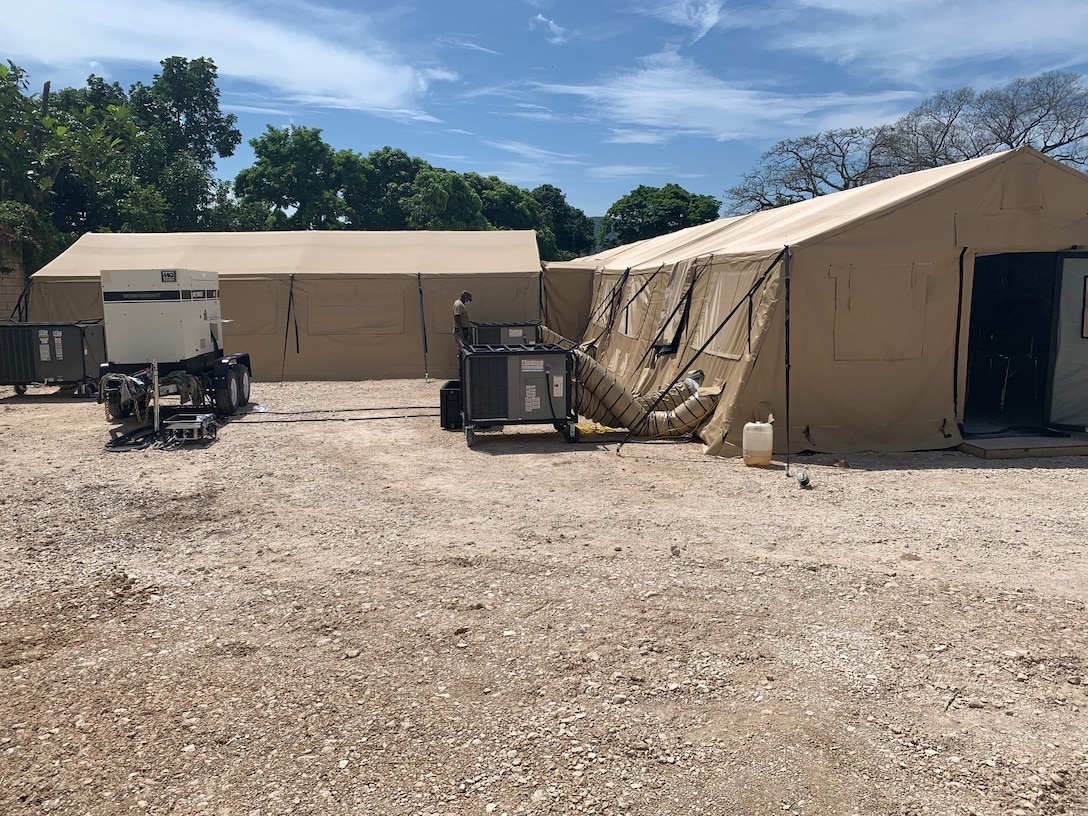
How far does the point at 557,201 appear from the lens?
170 feet

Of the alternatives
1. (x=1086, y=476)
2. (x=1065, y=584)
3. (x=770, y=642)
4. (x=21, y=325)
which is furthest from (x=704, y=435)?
(x=21, y=325)

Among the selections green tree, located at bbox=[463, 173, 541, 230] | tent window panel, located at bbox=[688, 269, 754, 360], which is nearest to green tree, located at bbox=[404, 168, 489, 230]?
green tree, located at bbox=[463, 173, 541, 230]

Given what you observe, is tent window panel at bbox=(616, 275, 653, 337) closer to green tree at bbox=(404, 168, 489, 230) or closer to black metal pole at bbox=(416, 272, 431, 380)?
black metal pole at bbox=(416, 272, 431, 380)

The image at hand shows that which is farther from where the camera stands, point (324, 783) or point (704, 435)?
point (704, 435)

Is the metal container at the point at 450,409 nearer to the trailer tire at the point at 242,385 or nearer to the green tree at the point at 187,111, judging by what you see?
the trailer tire at the point at 242,385

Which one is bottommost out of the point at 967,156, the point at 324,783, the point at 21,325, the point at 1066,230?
the point at 324,783

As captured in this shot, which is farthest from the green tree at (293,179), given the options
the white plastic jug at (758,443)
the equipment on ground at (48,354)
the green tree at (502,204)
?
the white plastic jug at (758,443)

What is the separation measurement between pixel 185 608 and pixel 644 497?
3.74 meters

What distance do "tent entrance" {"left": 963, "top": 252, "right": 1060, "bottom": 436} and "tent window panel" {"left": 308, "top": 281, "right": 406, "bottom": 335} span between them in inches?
415

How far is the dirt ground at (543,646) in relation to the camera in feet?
9.32

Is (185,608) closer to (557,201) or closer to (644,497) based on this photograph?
(644,497)

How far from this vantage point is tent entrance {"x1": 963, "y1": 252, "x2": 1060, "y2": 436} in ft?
33.3

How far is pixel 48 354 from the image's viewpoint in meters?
12.7

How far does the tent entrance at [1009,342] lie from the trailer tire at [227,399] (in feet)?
31.5
